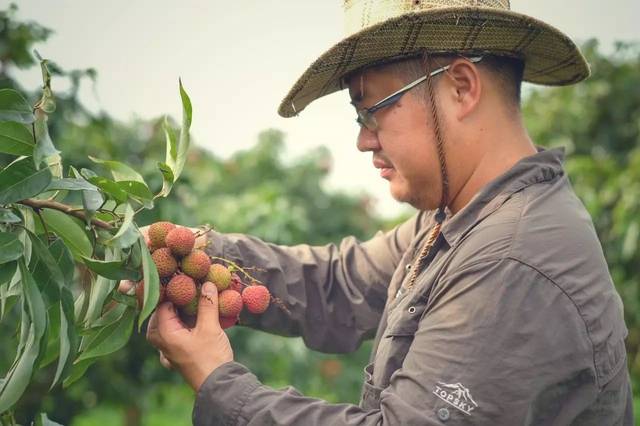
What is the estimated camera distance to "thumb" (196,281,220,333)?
1962mm

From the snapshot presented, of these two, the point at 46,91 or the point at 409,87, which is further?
the point at 409,87

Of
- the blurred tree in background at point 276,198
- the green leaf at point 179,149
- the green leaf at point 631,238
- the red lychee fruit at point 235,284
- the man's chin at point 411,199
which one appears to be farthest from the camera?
the green leaf at point 631,238

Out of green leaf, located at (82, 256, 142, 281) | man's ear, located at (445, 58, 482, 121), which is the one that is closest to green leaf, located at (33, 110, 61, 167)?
green leaf, located at (82, 256, 142, 281)

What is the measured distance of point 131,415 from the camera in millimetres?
5773

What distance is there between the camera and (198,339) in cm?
195

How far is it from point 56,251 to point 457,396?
90cm

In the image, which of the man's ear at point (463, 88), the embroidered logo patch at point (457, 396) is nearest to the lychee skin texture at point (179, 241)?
the embroidered logo patch at point (457, 396)

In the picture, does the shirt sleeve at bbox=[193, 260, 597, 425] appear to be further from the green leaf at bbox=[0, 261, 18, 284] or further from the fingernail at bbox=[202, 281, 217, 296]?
the green leaf at bbox=[0, 261, 18, 284]

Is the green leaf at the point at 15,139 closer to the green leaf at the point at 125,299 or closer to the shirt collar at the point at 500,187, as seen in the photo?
the green leaf at the point at 125,299

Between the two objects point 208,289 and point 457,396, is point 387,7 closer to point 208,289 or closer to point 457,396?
point 208,289

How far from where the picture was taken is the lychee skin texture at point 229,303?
78.7 inches

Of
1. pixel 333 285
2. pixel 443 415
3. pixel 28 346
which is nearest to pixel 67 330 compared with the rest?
pixel 28 346

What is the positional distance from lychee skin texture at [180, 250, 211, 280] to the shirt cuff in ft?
0.74

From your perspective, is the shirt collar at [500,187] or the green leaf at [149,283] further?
the shirt collar at [500,187]
